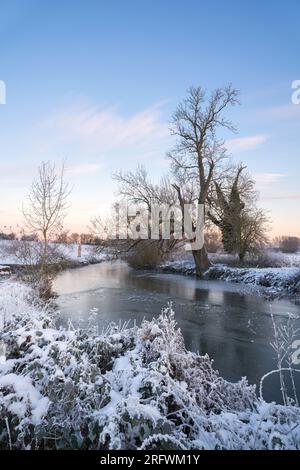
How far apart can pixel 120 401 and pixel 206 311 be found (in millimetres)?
7752

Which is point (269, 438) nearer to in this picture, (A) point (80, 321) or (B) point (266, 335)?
(B) point (266, 335)

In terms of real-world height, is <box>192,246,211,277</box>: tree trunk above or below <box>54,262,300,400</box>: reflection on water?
above

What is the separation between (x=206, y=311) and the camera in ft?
34.1

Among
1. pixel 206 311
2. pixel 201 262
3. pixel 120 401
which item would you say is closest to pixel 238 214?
pixel 201 262

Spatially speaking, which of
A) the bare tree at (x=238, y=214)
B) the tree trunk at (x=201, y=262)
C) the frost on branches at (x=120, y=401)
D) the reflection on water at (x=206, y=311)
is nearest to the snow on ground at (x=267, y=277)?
the tree trunk at (x=201, y=262)

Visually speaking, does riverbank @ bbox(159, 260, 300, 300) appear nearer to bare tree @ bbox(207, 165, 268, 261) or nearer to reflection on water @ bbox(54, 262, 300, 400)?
reflection on water @ bbox(54, 262, 300, 400)

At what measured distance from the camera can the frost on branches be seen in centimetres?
273

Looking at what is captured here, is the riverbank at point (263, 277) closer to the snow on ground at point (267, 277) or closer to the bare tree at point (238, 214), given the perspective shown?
the snow on ground at point (267, 277)

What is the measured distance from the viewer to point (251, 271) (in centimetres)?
1756

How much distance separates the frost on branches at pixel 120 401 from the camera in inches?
107

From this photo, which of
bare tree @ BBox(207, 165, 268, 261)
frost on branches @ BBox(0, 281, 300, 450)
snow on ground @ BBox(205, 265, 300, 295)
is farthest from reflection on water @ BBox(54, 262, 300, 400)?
bare tree @ BBox(207, 165, 268, 261)

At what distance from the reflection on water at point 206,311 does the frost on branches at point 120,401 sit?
1763 mm

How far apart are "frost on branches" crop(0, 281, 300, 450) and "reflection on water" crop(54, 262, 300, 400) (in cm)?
176

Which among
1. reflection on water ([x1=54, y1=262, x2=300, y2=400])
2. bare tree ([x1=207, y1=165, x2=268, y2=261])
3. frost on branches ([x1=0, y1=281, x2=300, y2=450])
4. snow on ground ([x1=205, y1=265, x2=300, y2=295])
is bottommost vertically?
reflection on water ([x1=54, y1=262, x2=300, y2=400])
